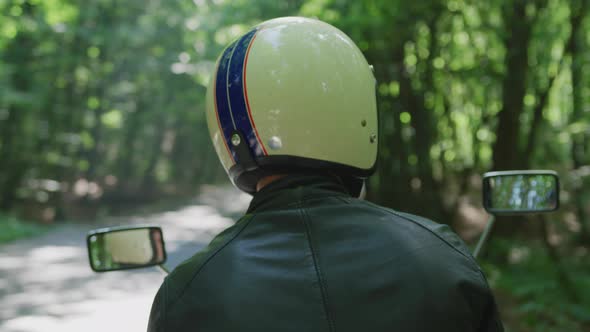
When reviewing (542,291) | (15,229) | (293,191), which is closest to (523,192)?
(293,191)

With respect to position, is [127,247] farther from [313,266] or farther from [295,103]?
[313,266]

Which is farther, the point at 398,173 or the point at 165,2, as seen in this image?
the point at 165,2

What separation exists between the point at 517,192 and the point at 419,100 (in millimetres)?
7214

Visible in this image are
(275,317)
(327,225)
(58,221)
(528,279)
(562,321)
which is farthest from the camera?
(58,221)

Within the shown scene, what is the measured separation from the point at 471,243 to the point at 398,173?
179cm

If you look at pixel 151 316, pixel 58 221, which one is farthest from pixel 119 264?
pixel 58 221

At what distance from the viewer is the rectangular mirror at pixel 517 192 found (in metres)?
2.16

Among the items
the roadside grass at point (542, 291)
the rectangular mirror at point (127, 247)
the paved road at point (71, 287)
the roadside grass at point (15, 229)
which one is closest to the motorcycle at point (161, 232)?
the rectangular mirror at point (127, 247)

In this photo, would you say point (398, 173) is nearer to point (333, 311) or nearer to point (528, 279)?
point (528, 279)

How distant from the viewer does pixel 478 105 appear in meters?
9.55

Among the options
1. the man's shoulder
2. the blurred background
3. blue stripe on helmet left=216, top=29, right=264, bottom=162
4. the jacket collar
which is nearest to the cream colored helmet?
blue stripe on helmet left=216, top=29, right=264, bottom=162

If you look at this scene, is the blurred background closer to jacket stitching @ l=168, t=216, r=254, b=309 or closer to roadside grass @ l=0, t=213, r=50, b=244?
roadside grass @ l=0, t=213, r=50, b=244

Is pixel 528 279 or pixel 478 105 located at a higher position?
pixel 478 105

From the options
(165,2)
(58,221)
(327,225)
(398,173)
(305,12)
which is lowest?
(58,221)
